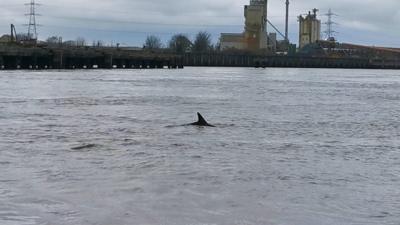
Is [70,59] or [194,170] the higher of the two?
[70,59]

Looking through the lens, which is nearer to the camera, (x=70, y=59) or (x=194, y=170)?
(x=194, y=170)

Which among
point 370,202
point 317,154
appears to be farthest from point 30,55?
point 370,202

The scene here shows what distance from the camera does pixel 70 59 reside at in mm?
115062

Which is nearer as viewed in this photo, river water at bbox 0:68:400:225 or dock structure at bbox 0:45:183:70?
river water at bbox 0:68:400:225

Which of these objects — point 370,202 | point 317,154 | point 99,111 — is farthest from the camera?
point 99,111

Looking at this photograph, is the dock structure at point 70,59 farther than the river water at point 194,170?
Yes

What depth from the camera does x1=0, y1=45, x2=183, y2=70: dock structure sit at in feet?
319

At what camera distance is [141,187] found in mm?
13875

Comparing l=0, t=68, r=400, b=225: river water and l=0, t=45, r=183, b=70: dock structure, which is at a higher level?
l=0, t=45, r=183, b=70: dock structure

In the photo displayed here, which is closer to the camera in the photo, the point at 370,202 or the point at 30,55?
the point at 370,202

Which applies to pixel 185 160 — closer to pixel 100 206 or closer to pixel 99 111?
pixel 100 206

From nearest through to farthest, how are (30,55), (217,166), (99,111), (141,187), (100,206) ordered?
1. (100,206)
2. (141,187)
3. (217,166)
4. (99,111)
5. (30,55)

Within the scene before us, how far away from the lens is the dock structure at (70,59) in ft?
319

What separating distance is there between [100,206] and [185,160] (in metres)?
5.91
